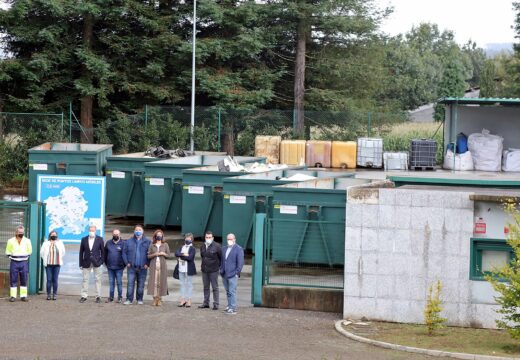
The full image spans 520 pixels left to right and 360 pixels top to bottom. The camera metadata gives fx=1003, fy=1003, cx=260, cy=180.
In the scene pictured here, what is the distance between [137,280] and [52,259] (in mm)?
1624

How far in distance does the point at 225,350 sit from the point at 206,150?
29727 millimetres

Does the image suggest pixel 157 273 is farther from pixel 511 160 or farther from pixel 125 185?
pixel 511 160

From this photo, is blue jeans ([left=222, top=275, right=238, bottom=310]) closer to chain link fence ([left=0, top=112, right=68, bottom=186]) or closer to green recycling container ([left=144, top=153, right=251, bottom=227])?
green recycling container ([left=144, top=153, right=251, bottom=227])

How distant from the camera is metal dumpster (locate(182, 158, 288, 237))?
83.7ft

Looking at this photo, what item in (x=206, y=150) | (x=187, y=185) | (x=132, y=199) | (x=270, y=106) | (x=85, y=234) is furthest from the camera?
(x=270, y=106)

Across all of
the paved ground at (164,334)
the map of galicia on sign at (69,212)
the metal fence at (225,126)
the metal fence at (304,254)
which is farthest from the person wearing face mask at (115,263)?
the metal fence at (225,126)

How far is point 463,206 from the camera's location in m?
16.8

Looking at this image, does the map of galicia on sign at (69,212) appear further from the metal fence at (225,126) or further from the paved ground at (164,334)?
the metal fence at (225,126)

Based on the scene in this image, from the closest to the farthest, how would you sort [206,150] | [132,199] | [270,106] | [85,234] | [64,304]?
[64,304] < [85,234] < [132,199] < [206,150] < [270,106]

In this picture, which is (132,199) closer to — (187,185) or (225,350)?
(187,185)

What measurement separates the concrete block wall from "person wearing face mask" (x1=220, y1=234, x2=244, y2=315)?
1924 mm

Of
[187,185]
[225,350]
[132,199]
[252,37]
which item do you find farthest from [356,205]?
[252,37]

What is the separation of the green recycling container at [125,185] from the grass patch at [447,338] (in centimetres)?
1336

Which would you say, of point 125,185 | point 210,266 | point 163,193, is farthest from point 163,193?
point 210,266
